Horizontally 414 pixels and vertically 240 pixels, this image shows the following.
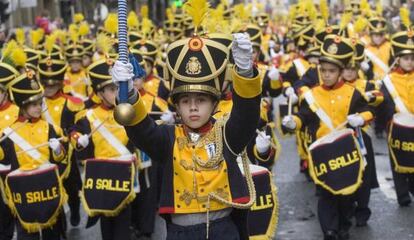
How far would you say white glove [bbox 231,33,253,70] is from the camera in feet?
13.9

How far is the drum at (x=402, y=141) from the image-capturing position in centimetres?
870

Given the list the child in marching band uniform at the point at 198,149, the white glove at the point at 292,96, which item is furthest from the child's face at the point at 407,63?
the child in marching band uniform at the point at 198,149

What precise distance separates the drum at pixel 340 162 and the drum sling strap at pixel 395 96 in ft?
4.83

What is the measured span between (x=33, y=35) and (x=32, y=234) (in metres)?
5.70

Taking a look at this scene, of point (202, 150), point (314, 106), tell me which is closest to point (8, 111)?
point (314, 106)

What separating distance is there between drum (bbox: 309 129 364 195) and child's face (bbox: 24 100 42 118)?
8.04ft

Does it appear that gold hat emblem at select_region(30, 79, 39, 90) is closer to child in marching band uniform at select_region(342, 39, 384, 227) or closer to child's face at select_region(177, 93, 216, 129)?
child in marching band uniform at select_region(342, 39, 384, 227)

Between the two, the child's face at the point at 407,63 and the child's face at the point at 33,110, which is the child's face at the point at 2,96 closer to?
the child's face at the point at 33,110

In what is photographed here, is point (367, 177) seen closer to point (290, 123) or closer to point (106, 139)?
point (290, 123)

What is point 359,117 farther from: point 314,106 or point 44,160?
point 44,160

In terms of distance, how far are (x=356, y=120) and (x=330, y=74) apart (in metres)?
0.56

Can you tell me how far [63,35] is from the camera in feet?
51.4

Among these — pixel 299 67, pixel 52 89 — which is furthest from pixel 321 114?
pixel 299 67

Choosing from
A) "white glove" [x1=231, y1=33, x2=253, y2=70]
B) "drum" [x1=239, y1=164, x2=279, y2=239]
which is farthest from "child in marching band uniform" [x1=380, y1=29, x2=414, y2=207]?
"white glove" [x1=231, y1=33, x2=253, y2=70]
